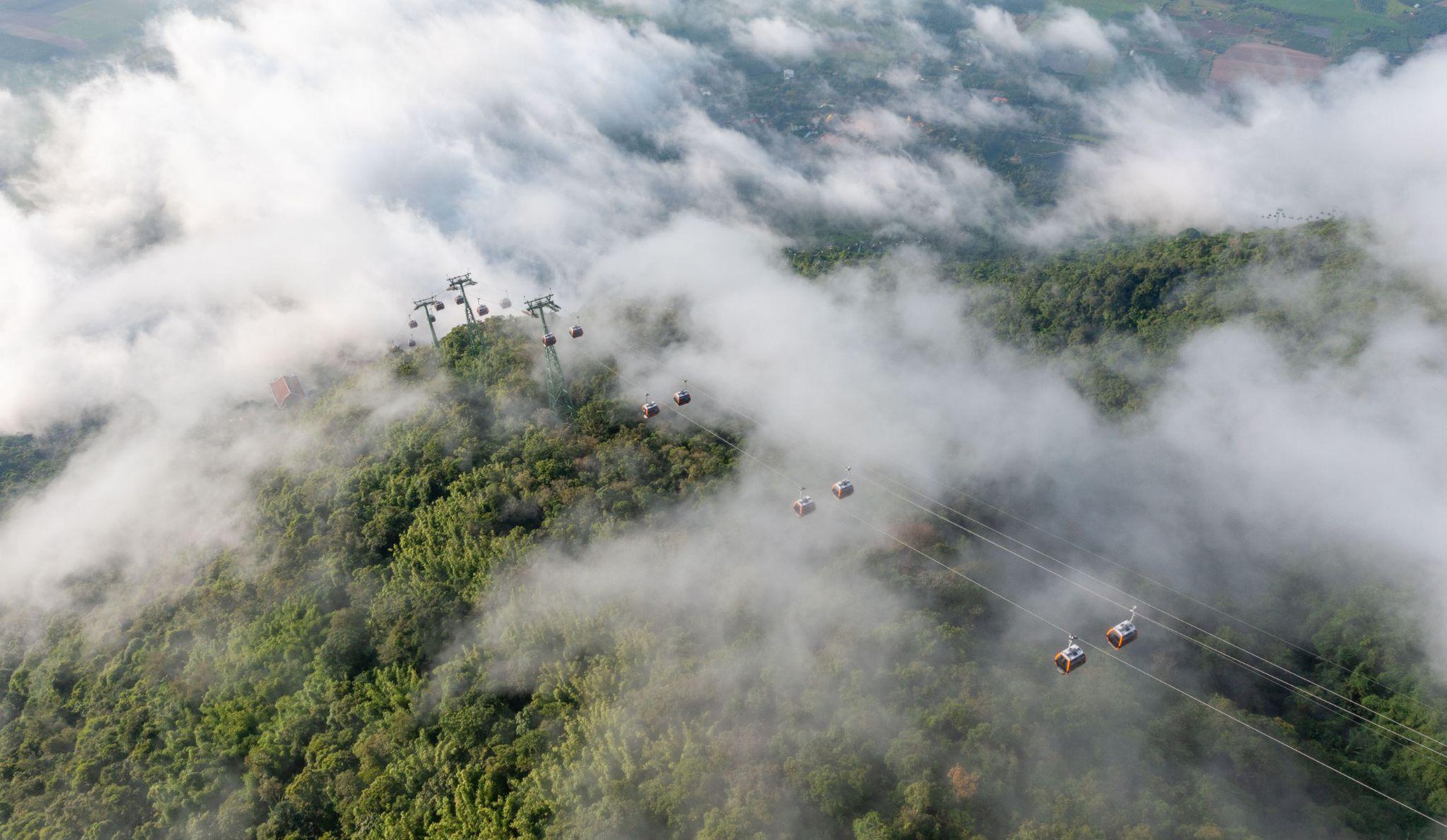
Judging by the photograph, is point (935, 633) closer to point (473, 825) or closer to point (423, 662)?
point (473, 825)

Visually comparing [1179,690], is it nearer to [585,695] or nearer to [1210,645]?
[1210,645]

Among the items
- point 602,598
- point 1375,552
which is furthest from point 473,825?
point 1375,552

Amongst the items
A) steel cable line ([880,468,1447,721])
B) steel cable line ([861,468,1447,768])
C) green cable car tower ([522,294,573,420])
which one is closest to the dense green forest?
steel cable line ([880,468,1447,721])

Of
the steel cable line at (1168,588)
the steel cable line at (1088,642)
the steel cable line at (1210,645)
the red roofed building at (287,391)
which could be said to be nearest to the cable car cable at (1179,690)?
the steel cable line at (1088,642)

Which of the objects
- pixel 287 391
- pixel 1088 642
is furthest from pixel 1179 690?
pixel 287 391

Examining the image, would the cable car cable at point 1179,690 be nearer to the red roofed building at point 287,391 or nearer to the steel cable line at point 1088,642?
the steel cable line at point 1088,642

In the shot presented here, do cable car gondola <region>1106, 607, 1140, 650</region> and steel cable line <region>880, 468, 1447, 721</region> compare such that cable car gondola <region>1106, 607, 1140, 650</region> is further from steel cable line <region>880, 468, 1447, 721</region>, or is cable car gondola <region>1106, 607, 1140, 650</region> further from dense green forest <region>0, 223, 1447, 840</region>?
steel cable line <region>880, 468, 1447, 721</region>
